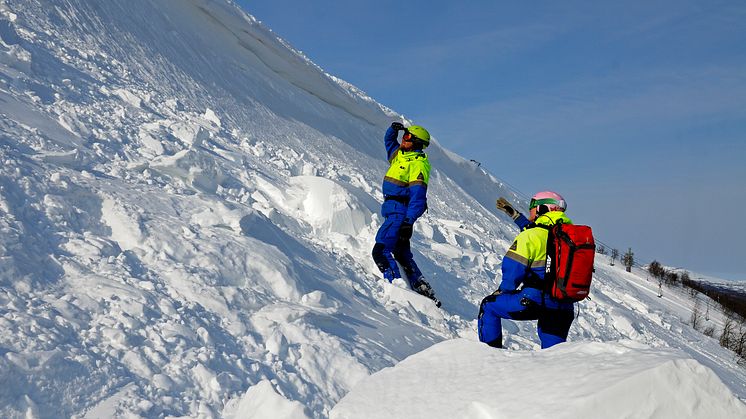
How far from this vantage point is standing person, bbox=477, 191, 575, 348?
5.09m

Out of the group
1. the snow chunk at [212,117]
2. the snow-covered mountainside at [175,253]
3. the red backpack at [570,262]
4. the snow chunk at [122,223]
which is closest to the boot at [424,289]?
the snow-covered mountainside at [175,253]

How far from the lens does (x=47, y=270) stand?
457 centimetres

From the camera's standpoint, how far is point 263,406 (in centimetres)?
350

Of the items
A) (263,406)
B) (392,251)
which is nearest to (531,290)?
(263,406)

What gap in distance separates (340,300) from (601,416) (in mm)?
3771

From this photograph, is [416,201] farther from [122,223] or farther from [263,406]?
[263,406]

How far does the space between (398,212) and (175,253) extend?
3128mm

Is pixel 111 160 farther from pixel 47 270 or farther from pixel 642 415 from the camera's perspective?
pixel 642 415

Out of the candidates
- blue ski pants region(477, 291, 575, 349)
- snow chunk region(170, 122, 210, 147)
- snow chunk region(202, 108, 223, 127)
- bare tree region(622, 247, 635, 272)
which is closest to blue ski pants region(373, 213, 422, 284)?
blue ski pants region(477, 291, 575, 349)

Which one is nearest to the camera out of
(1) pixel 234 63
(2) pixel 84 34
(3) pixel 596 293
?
(2) pixel 84 34

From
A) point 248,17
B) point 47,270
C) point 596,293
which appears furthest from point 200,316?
point 248,17

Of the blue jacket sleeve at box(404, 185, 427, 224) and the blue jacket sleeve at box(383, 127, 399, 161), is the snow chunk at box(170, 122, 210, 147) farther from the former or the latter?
the blue jacket sleeve at box(404, 185, 427, 224)

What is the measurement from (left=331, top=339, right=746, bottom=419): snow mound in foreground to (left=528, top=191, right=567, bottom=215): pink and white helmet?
1.94 m

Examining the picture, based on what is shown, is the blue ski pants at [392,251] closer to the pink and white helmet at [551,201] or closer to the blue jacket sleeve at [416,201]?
the blue jacket sleeve at [416,201]
